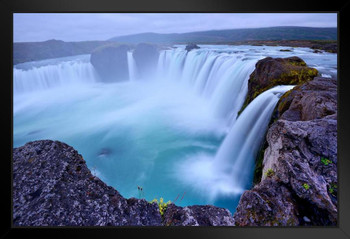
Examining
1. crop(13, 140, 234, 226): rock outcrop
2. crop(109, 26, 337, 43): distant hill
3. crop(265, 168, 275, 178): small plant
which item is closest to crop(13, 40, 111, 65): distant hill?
crop(109, 26, 337, 43): distant hill

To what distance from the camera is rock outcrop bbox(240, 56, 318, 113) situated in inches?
123

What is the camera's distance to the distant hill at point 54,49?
3.44 meters

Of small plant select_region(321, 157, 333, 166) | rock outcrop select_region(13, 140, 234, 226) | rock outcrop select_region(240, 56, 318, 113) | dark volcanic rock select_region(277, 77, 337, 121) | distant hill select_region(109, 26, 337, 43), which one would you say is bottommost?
rock outcrop select_region(13, 140, 234, 226)

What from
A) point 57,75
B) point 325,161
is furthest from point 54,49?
point 325,161

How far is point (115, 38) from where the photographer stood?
362 cm

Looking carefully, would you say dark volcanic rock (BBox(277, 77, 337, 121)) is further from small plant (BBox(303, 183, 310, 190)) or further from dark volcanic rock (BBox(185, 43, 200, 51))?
dark volcanic rock (BBox(185, 43, 200, 51))

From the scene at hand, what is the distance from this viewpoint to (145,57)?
13.9 feet

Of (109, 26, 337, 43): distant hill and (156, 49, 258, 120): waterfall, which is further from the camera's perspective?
(156, 49, 258, 120): waterfall

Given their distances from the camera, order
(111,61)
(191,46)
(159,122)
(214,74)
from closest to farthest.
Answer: (191,46) < (159,122) < (111,61) < (214,74)

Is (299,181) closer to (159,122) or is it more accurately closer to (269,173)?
(269,173)

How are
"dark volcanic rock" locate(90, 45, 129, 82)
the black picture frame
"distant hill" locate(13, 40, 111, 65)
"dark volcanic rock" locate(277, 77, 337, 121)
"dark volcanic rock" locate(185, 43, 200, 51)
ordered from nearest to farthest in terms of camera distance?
the black picture frame, "dark volcanic rock" locate(277, 77, 337, 121), "distant hill" locate(13, 40, 111, 65), "dark volcanic rock" locate(185, 43, 200, 51), "dark volcanic rock" locate(90, 45, 129, 82)

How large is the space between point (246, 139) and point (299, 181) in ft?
3.82

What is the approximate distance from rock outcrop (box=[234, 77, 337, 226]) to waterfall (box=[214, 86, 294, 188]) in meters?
0.63

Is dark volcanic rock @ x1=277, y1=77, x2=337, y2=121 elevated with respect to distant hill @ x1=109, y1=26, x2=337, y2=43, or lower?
lower
